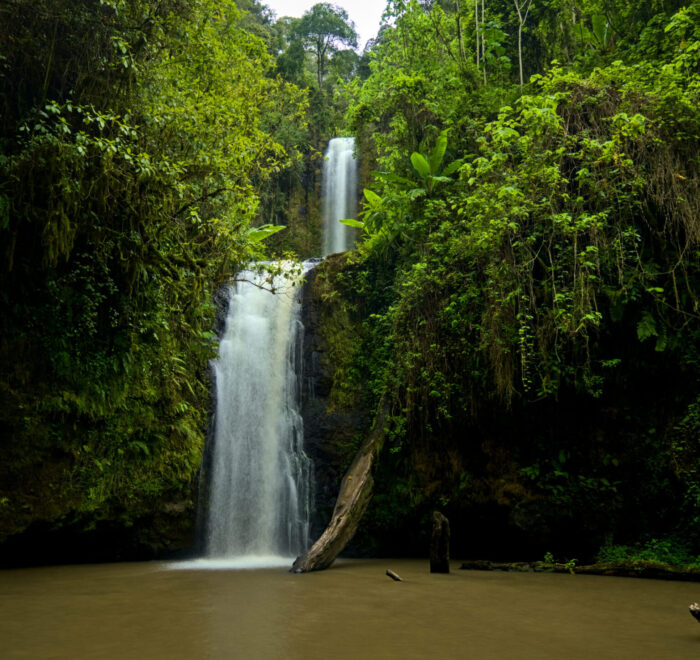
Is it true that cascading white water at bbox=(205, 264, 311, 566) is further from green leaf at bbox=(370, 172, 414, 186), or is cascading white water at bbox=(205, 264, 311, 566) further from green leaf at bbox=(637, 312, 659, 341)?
green leaf at bbox=(637, 312, 659, 341)

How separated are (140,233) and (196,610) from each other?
4691mm

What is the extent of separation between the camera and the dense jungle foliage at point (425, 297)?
279 inches

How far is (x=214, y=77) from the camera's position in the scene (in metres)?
11.0

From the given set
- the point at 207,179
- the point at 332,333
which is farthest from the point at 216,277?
the point at 332,333

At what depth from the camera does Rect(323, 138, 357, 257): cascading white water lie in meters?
21.4

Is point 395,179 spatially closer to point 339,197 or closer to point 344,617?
point 344,617

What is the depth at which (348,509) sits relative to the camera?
837 cm

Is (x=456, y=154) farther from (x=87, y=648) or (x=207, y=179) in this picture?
(x=87, y=648)

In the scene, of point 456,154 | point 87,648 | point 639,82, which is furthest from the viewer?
point 456,154

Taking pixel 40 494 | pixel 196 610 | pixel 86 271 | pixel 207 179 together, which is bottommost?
pixel 196 610

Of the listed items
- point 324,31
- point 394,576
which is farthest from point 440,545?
point 324,31

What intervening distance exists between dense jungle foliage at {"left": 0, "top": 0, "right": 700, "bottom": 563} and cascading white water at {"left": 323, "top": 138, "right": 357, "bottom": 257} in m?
10.5

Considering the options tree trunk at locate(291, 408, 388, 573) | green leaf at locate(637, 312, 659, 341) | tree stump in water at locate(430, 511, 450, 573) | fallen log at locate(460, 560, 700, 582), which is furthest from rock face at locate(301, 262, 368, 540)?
green leaf at locate(637, 312, 659, 341)

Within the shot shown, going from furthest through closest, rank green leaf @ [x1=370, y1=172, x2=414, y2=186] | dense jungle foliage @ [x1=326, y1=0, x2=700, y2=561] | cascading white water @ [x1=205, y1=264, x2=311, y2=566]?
1. green leaf @ [x1=370, y1=172, x2=414, y2=186]
2. cascading white water @ [x1=205, y1=264, x2=311, y2=566]
3. dense jungle foliage @ [x1=326, y1=0, x2=700, y2=561]
